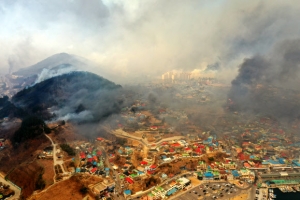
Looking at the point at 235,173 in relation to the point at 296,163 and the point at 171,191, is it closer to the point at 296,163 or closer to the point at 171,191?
the point at 171,191

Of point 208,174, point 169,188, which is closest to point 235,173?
point 208,174

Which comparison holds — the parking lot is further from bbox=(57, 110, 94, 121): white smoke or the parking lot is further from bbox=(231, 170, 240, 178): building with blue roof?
bbox=(57, 110, 94, 121): white smoke

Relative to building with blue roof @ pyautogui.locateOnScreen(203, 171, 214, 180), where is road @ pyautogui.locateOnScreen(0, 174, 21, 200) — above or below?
below

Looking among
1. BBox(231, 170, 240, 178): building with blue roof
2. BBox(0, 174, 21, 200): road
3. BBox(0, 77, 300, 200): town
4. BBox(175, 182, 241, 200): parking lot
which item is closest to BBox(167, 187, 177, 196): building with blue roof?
BBox(0, 77, 300, 200): town

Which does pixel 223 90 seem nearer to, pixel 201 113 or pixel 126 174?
pixel 201 113

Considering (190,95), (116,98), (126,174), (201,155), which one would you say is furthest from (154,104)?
(126,174)
